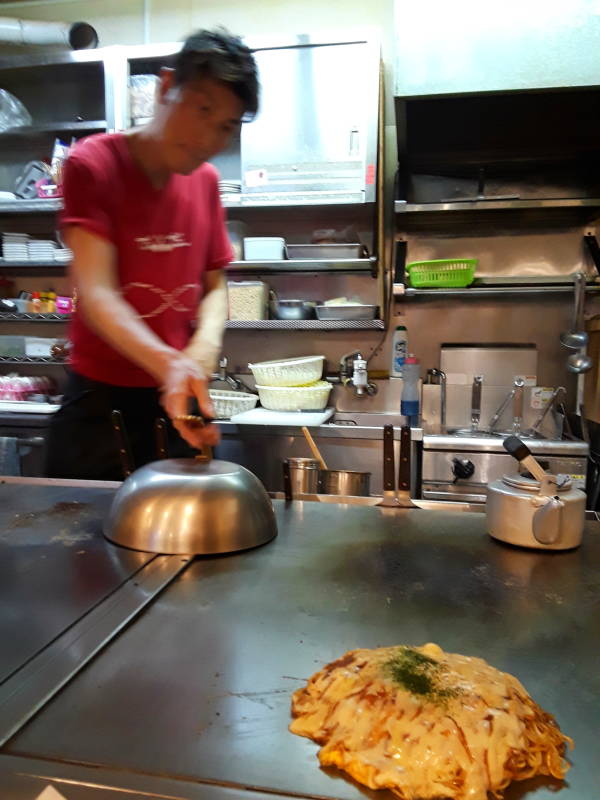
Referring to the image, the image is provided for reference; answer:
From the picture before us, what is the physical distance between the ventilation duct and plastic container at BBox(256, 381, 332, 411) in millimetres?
2171

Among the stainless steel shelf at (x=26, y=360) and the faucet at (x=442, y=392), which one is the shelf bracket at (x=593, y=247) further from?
the stainless steel shelf at (x=26, y=360)

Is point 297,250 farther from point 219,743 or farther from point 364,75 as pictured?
point 219,743

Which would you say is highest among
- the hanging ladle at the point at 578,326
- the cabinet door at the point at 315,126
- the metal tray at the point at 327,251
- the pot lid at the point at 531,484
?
the cabinet door at the point at 315,126

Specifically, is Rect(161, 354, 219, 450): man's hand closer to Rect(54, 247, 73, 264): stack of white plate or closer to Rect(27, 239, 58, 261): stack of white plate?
Rect(54, 247, 73, 264): stack of white plate

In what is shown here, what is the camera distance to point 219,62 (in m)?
1.13

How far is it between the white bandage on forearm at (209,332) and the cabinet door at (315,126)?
1.38 m

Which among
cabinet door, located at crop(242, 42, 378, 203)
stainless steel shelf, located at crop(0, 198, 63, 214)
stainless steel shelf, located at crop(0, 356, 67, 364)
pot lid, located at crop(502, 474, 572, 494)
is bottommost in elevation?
pot lid, located at crop(502, 474, 572, 494)

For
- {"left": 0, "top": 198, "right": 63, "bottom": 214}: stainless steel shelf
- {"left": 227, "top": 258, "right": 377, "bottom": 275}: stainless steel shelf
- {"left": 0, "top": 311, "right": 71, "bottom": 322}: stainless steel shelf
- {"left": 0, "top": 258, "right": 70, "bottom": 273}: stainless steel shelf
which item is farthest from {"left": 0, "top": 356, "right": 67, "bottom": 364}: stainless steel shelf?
{"left": 227, "top": 258, "right": 377, "bottom": 275}: stainless steel shelf

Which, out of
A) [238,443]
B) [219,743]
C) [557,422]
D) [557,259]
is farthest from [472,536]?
[557,259]

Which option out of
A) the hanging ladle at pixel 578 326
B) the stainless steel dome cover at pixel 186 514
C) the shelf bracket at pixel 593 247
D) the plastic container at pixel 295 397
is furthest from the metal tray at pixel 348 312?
the stainless steel dome cover at pixel 186 514

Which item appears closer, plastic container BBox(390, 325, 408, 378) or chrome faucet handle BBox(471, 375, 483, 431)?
chrome faucet handle BBox(471, 375, 483, 431)

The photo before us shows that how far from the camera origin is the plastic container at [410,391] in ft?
9.48

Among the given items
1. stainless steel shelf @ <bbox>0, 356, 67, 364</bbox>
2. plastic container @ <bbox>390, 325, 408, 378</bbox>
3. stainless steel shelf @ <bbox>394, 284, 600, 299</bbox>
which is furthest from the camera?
stainless steel shelf @ <bbox>0, 356, 67, 364</bbox>

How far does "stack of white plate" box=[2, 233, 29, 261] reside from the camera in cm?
317
